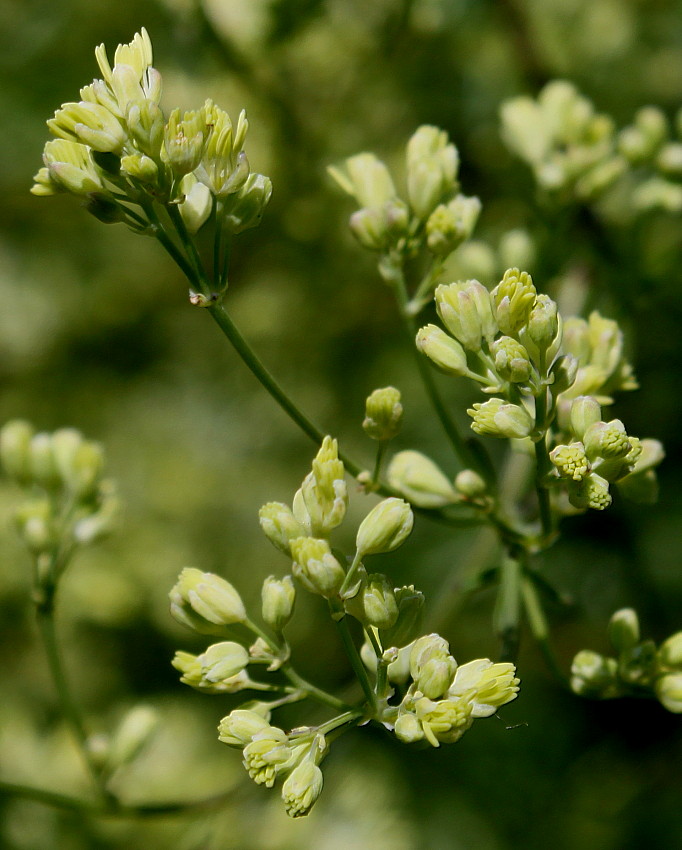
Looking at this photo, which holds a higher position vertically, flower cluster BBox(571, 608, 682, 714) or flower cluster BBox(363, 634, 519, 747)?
flower cluster BBox(363, 634, 519, 747)

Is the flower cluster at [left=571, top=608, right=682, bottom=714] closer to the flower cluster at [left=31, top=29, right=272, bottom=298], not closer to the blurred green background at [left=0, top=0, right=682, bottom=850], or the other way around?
the flower cluster at [left=31, top=29, right=272, bottom=298]

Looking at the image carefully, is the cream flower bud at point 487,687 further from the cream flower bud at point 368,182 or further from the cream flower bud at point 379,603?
Result: the cream flower bud at point 368,182

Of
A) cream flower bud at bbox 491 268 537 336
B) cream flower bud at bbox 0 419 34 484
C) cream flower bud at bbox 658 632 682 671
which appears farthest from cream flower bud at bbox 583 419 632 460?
cream flower bud at bbox 0 419 34 484

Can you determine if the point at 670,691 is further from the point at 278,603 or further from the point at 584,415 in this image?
the point at 278,603

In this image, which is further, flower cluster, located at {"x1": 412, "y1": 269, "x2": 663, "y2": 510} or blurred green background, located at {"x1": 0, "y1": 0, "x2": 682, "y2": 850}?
blurred green background, located at {"x1": 0, "y1": 0, "x2": 682, "y2": 850}

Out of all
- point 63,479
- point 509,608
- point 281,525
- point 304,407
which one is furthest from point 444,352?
point 304,407

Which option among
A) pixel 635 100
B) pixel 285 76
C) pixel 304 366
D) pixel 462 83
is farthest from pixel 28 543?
pixel 635 100

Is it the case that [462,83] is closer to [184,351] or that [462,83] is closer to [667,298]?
[667,298]
